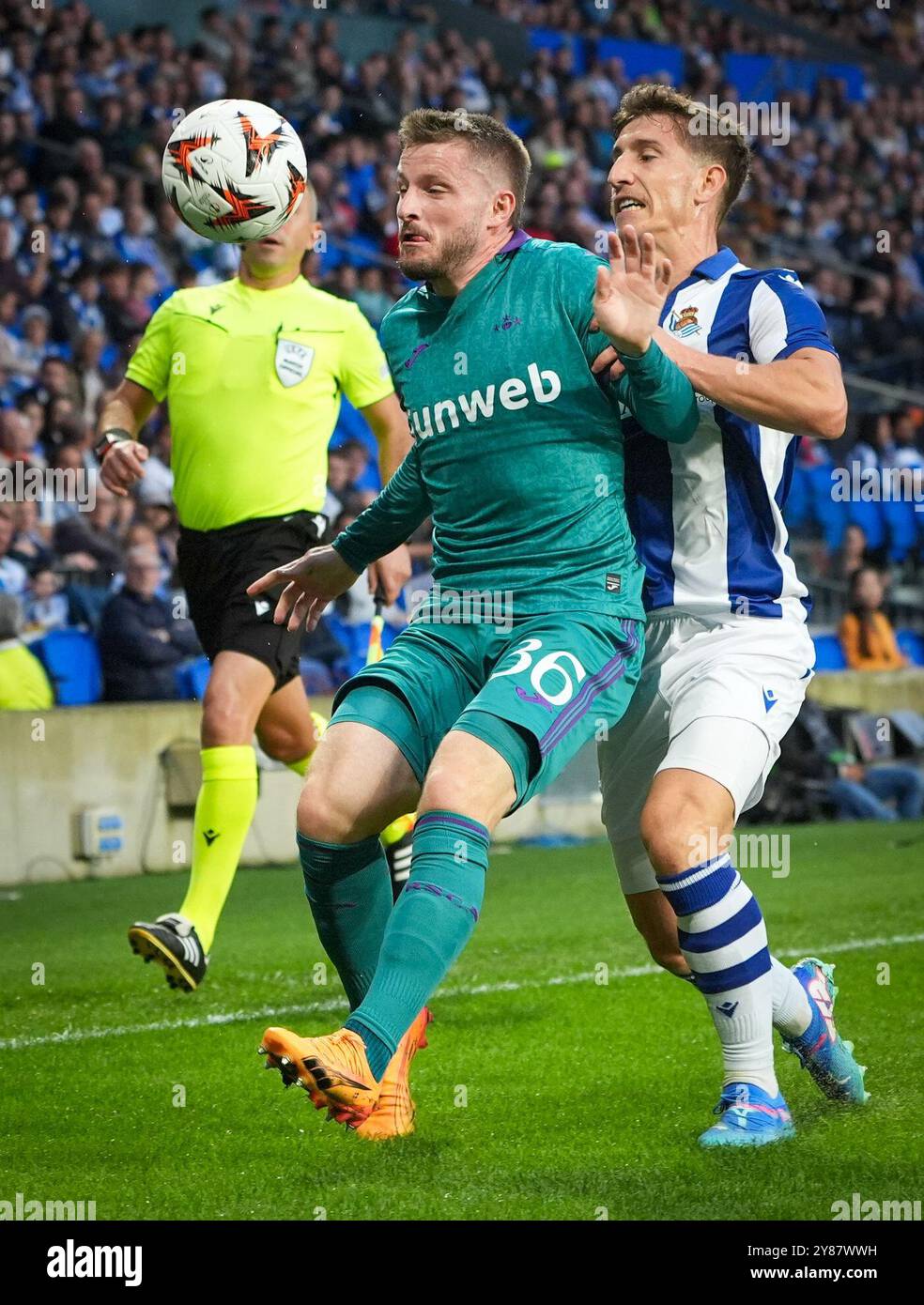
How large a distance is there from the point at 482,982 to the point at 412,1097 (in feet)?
6.23

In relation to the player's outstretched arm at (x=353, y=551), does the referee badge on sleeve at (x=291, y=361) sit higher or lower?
higher

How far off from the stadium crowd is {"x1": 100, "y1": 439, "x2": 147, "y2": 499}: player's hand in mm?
3085

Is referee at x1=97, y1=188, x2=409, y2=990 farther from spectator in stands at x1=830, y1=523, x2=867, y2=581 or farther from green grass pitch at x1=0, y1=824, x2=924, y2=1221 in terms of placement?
spectator in stands at x1=830, y1=523, x2=867, y2=581

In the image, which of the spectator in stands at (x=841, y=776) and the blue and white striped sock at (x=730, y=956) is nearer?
the blue and white striped sock at (x=730, y=956)

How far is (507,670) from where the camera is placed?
356 centimetres

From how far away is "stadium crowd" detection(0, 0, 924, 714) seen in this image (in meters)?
11.1

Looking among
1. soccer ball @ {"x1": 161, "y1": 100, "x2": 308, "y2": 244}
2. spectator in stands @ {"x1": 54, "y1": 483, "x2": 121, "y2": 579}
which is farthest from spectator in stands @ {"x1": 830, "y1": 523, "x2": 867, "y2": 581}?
soccer ball @ {"x1": 161, "y1": 100, "x2": 308, "y2": 244}

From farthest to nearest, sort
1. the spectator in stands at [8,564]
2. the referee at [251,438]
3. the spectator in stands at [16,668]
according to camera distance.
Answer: the spectator in stands at [8,564] < the spectator in stands at [16,668] < the referee at [251,438]

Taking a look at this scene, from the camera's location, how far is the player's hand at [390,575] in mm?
5832

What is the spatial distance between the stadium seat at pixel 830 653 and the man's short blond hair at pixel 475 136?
32.1 ft

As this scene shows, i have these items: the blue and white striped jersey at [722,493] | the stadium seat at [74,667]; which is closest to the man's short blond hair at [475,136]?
the blue and white striped jersey at [722,493]

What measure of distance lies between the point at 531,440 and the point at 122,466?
2.02 meters

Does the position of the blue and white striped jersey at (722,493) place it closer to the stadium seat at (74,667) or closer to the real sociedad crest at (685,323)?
the real sociedad crest at (685,323)
